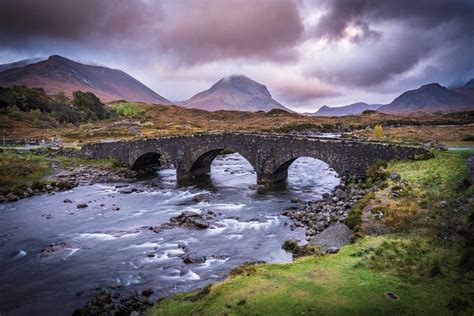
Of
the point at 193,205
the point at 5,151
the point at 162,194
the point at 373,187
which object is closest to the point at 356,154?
the point at 373,187

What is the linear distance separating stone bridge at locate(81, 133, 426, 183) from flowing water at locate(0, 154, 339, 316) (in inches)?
128

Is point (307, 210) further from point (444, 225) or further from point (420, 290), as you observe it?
point (420, 290)

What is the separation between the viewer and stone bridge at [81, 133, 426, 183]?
3067cm

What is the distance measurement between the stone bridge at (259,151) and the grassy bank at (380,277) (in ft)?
39.5

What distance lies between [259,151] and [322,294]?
1092 inches

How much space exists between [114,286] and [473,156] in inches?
1000

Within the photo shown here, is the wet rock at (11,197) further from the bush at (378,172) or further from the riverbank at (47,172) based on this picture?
the bush at (378,172)

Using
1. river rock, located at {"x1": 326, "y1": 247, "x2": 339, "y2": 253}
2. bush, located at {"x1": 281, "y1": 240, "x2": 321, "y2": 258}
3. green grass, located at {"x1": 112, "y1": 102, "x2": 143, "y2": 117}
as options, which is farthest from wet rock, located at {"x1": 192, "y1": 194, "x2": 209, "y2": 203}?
green grass, located at {"x1": 112, "y1": 102, "x2": 143, "y2": 117}

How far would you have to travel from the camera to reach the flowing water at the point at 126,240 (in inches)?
656

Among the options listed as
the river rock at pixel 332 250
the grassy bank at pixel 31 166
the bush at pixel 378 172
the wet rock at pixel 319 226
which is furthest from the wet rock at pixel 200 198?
the river rock at pixel 332 250

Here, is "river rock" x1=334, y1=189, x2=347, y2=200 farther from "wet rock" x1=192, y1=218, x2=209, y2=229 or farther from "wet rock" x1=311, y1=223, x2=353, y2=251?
"wet rock" x1=192, y1=218, x2=209, y2=229

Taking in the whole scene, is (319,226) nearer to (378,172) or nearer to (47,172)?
(378,172)

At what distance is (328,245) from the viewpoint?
Answer: 17.4m

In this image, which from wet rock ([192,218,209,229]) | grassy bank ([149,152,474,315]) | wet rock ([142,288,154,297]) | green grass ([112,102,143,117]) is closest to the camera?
grassy bank ([149,152,474,315])
